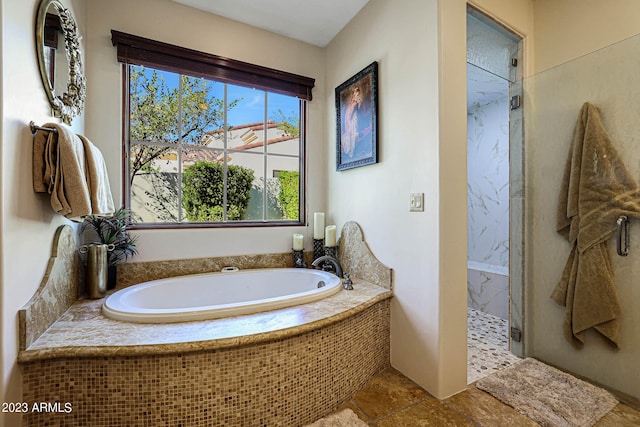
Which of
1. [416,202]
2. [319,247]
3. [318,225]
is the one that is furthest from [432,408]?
[318,225]

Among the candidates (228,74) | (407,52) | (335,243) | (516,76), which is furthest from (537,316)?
(228,74)

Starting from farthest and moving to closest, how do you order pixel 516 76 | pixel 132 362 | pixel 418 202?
pixel 516 76, pixel 418 202, pixel 132 362

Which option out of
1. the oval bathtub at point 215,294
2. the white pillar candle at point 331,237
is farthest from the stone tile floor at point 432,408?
the white pillar candle at point 331,237

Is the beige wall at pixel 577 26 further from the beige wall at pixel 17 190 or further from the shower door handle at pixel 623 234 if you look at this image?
the beige wall at pixel 17 190

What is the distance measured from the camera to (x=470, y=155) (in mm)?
3305

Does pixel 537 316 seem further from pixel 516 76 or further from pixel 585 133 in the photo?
pixel 516 76

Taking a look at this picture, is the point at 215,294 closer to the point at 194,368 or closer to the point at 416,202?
the point at 194,368

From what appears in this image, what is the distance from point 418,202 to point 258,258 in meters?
1.40

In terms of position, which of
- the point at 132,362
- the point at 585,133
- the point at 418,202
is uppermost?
the point at 585,133

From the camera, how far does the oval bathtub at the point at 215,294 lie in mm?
1313

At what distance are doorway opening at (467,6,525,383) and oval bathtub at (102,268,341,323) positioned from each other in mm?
1236

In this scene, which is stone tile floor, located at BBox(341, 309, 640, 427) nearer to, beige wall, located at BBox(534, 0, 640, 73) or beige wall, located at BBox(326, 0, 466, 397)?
beige wall, located at BBox(326, 0, 466, 397)

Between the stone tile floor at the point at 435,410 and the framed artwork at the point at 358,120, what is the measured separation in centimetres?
146

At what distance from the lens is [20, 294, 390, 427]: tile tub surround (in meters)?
1.05
